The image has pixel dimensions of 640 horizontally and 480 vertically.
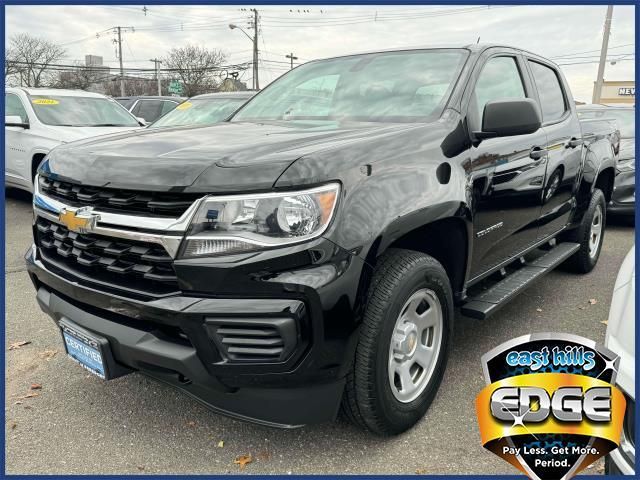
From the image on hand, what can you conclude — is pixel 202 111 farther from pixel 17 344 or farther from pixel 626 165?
pixel 626 165

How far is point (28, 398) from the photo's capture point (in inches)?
111

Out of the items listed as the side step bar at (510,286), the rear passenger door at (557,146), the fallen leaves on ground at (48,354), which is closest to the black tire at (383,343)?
the side step bar at (510,286)

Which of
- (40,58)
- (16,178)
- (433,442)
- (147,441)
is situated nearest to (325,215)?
(433,442)

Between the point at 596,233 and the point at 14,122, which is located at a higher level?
the point at 14,122

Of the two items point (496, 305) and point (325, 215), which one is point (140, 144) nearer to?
point (325, 215)

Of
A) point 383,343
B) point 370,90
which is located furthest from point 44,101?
point 383,343

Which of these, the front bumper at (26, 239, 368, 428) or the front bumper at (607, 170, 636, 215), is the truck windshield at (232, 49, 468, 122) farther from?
the front bumper at (607, 170, 636, 215)

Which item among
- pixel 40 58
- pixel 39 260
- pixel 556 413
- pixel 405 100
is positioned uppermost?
pixel 40 58

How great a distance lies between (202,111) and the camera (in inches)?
305

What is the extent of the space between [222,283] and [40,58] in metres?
54.0

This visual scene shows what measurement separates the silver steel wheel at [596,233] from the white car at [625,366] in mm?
3630

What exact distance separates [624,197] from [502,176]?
510 centimetres

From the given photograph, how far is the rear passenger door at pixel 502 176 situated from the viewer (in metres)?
2.84

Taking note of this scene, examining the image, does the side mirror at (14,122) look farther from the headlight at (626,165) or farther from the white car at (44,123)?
the headlight at (626,165)
